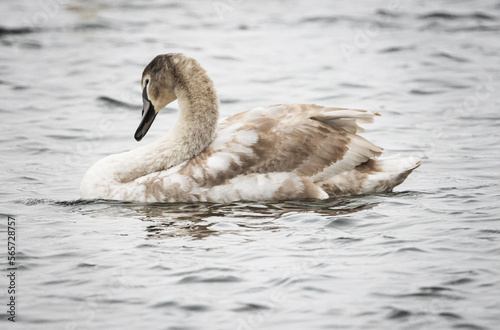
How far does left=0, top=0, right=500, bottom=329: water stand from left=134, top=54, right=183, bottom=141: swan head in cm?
117

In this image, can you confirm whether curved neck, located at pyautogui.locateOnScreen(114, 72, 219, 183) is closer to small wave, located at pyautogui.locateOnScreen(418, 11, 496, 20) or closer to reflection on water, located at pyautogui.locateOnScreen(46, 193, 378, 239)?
reflection on water, located at pyautogui.locateOnScreen(46, 193, 378, 239)

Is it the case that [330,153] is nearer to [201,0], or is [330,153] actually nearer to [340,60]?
[340,60]

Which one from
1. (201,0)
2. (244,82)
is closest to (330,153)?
(244,82)

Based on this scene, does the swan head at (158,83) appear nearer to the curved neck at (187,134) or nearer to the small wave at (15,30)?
the curved neck at (187,134)

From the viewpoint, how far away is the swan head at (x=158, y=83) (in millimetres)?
9547

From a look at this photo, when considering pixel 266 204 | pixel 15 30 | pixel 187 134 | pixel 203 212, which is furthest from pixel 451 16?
pixel 203 212

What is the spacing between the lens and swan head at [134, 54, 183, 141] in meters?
9.55

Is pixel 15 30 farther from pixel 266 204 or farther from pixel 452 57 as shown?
pixel 266 204

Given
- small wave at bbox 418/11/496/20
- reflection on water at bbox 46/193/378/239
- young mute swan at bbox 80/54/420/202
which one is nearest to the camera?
reflection on water at bbox 46/193/378/239

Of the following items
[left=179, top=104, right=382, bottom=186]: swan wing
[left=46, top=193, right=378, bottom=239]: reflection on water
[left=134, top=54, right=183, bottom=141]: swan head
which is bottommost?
[left=46, top=193, right=378, bottom=239]: reflection on water

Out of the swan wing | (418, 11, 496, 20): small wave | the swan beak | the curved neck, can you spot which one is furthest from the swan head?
(418, 11, 496, 20): small wave

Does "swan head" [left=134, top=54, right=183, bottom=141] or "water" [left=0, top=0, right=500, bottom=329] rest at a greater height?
"swan head" [left=134, top=54, right=183, bottom=141]

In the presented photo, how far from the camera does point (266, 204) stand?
359 inches

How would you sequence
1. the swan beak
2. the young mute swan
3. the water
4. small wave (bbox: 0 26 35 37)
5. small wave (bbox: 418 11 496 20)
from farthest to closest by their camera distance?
small wave (bbox: 418 11 496 20) < small wave (bbox: 0 26 35 37) < the swan beak < the young mute swan < the water
